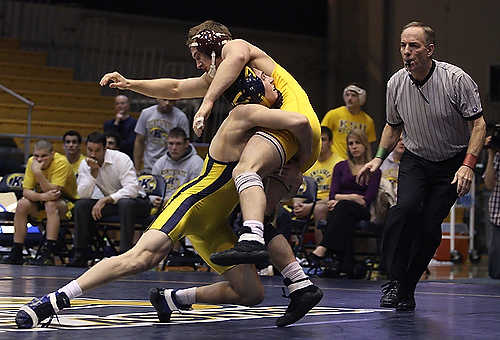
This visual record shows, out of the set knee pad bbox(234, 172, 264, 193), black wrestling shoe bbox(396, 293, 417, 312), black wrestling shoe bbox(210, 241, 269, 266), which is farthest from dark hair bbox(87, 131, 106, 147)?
black wrestling shoe bbox(210, 241, 269, 266)

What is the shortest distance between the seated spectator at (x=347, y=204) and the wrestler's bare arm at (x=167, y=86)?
3760mm

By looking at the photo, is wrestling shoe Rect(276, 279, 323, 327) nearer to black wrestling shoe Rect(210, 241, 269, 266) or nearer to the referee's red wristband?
black wrestling shoe Rect(210, 241, 269, 266)

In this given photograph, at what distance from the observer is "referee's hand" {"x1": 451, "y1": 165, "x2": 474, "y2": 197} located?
13.6 feet

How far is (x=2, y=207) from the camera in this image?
8.44m

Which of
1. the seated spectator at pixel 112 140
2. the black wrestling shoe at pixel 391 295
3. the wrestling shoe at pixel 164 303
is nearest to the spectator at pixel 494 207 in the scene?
the seated spectator at pixel 112 140

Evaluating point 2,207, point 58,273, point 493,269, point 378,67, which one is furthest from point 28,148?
point 378,67

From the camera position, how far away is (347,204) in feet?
24.5

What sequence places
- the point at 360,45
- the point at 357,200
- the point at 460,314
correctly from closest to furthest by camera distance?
the point at 460,314 → the point at 357,200 → the point at 360,45

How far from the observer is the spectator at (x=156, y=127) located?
9133mm

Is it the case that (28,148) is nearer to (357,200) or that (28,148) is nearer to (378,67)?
(357,200)

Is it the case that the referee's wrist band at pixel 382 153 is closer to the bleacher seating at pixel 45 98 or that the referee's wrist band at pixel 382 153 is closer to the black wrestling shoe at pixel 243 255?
the black wrestling shoe at pixel 243 255

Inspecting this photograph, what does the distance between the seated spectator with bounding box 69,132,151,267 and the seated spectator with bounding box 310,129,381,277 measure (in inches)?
63.0

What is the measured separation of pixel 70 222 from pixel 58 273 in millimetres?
1878

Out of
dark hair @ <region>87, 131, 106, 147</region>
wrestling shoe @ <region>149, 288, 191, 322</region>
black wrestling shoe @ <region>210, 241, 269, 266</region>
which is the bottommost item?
wrestling shoe @ <region>149, 288, 191, 322</region>
